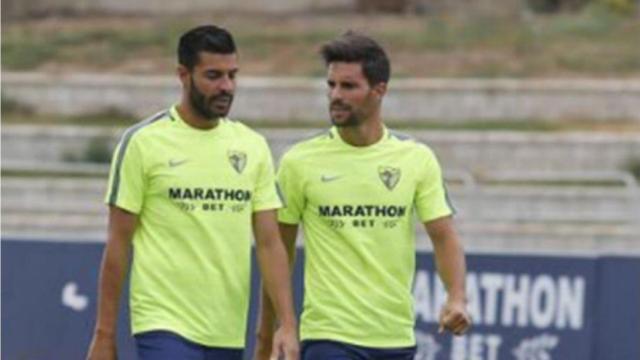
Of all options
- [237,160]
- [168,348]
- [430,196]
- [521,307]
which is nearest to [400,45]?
[521,307]

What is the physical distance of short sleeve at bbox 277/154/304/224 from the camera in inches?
388

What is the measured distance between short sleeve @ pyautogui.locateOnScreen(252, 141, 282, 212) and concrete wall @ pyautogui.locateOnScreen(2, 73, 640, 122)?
77.6 ft

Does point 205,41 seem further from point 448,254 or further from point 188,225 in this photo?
point 448,254

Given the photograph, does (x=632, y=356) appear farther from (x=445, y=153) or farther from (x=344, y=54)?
(x=445, y=153)

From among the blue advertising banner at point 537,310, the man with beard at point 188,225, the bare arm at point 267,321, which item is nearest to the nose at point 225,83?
the man with beard at point 188,225

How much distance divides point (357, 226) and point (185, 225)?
68 cm

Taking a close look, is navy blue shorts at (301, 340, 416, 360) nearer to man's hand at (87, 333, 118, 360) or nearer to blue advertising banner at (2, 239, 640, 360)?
man's hand at (87, 333, 118, 360)

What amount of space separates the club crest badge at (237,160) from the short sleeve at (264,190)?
8cm

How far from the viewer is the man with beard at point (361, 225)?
9711 millimetres

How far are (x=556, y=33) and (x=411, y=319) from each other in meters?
27.4

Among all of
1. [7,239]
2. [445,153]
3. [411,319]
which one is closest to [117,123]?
[445,153]

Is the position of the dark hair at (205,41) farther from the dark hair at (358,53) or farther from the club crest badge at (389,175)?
the club crest badge at (389,175)

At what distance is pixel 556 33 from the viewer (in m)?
37.0

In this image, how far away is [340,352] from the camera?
9.73m
